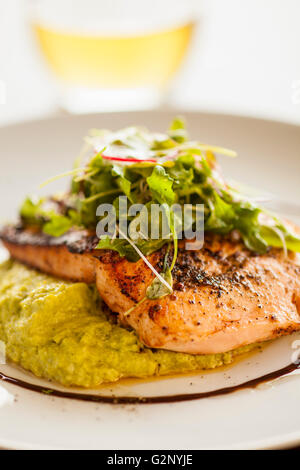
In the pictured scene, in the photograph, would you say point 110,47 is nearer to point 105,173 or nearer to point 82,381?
point 105,173

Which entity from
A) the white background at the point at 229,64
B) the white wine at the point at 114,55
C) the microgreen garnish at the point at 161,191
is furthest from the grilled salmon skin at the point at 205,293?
the white background at the point at 229,64

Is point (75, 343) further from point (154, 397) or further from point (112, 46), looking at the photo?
point (112, 46)

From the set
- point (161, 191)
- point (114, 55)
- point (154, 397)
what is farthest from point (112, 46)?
point (154, 397)

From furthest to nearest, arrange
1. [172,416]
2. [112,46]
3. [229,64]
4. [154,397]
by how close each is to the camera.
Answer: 1. [229,64]
2. [112,46]
3. [154,397]
4. [172,416]

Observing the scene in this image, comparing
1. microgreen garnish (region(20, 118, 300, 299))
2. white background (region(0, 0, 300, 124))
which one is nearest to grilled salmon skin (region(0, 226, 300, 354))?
microgreen garnish (region(20, 118, 300, 299))

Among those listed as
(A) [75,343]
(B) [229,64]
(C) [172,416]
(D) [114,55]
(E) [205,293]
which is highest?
(B) [229,64]

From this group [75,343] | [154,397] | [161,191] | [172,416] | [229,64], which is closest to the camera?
[172,416]
